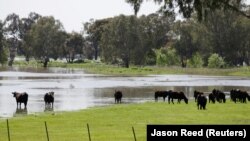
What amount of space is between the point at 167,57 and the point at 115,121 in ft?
404

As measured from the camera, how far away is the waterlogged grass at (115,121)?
84.8ft

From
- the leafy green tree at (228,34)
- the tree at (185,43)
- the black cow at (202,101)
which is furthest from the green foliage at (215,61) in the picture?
the black cow at (202,101)

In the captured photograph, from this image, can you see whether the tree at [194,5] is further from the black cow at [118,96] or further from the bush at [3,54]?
the bush at [3,54]

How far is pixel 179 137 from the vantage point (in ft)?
50.8

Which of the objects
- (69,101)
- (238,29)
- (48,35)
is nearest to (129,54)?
(238,29)

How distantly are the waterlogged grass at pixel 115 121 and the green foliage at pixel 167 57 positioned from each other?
366 ft

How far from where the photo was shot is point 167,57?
154 metres

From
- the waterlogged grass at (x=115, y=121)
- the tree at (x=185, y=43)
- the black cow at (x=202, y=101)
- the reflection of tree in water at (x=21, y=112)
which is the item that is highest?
the tree at (x=185, y=43)

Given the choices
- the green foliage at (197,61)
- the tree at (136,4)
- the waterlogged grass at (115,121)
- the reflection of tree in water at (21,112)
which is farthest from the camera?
the green foliage at (197,61)

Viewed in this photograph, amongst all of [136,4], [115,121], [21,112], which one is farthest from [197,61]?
[115,121]

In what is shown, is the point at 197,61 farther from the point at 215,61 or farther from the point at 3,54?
the point at 3,54

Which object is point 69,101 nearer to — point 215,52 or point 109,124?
point 109,124

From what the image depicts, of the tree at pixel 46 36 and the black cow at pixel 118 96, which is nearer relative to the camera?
the black cow at pixel 118 96

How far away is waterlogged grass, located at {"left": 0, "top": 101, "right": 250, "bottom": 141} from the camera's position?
2586 centimetres
